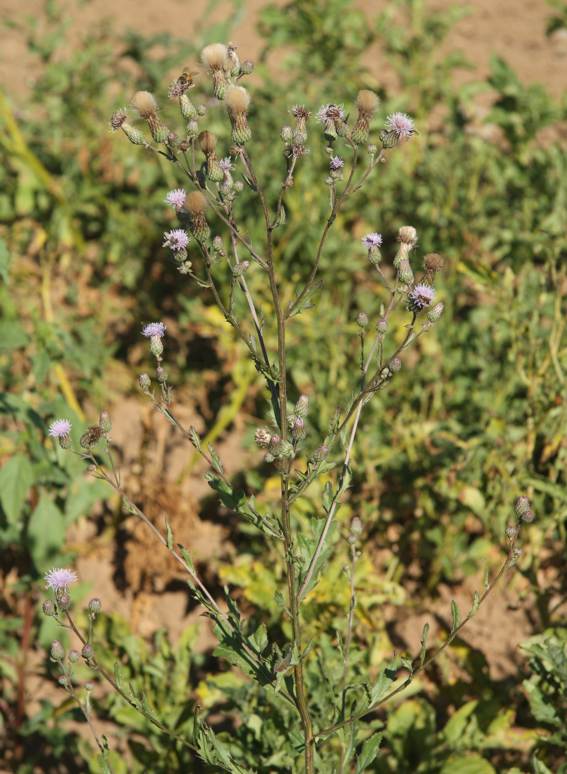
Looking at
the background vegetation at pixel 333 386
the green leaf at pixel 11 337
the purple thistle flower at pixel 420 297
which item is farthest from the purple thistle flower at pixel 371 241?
the green leaf at pixel 11 337

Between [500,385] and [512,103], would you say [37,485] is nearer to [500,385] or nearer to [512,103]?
[500,385]

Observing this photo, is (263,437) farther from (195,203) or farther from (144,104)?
(144,104)

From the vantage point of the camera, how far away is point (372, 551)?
3557 millimetres

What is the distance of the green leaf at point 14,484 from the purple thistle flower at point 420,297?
4.80ft

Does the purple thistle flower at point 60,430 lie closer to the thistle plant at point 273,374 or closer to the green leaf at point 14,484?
the thistle plant at point 273,374

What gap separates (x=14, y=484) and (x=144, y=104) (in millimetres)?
1430

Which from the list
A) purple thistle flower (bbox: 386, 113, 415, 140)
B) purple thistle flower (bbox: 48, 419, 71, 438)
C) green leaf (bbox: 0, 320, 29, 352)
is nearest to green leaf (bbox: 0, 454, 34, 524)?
green leaf (bbox: 0, 320, 29, 352)

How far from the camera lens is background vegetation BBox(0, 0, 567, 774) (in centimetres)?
288

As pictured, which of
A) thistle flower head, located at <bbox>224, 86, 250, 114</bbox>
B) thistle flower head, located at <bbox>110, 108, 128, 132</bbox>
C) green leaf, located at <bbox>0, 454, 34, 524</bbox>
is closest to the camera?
thistle flower head, located at <bbox>224, 86, 250, 114</bbox>

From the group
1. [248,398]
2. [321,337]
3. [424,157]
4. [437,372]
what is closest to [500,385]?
[437,372]

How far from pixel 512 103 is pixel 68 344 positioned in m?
2.56

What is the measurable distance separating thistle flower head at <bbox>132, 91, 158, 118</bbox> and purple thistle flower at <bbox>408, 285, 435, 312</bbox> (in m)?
0.67

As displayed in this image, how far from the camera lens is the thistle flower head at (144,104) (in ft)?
6.07

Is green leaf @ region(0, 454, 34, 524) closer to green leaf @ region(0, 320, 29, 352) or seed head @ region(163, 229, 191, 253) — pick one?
green leaf @ region(0, 320, 29, 352)
